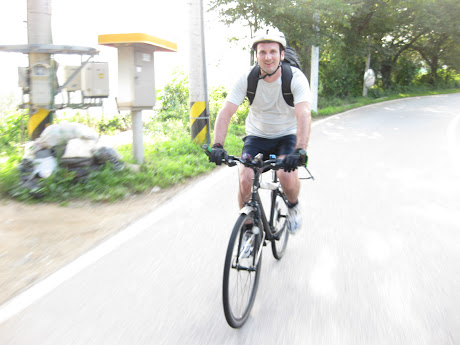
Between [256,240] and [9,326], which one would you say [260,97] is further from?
[9,326]

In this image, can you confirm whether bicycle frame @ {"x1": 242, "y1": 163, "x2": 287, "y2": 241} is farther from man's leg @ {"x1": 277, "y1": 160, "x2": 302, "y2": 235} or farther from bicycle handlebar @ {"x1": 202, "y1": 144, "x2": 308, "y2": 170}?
man's leg @ {"x1": 277, "y1": 160, "x2": 302, "y2": 235}

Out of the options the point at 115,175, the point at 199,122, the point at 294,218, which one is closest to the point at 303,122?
the point at 294,218

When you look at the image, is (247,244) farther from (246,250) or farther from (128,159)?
(128,159)

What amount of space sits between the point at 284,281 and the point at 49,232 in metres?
2.47

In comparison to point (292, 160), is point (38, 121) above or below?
above

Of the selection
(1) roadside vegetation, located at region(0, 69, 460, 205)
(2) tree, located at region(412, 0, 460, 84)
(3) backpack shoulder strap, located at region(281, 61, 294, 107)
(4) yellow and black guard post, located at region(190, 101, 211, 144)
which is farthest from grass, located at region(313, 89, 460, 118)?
(3) backpack shoulder strap, located at region(281, 61, 294, 107)

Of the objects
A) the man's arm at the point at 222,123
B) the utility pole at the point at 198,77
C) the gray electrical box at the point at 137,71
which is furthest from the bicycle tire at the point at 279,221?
the utility pole at the point at 198,77

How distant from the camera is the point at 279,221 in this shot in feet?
12.7

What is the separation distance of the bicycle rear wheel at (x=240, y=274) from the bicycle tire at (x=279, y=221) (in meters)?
0.64

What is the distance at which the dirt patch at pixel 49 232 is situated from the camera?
140 inches

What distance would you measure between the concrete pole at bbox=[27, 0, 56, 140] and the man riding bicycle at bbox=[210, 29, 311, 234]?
13.5 feet

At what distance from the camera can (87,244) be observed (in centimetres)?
412

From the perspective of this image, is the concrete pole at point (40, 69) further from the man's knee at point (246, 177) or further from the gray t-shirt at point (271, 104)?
the man's knee at point (246, 177)

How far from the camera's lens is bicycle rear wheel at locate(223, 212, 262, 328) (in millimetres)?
2613
